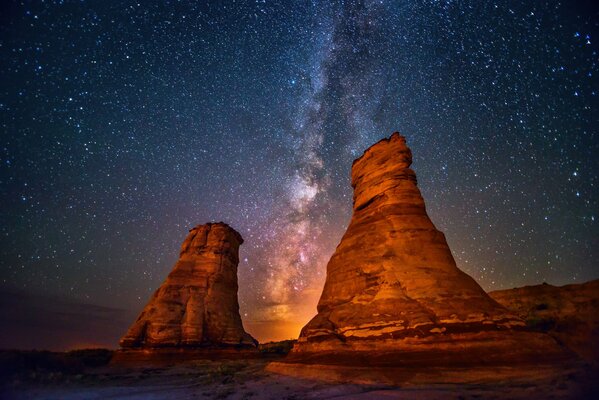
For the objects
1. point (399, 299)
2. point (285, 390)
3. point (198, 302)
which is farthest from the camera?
point (198, 302)

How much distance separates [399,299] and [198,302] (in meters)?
23.3

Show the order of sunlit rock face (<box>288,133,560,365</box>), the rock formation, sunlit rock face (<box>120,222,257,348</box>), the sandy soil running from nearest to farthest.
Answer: the sandy soil, sunlit rock face (<box>288,133,560,365</box>), the rock formation, sunlit rock face (<box>120,222,257,348</box>)

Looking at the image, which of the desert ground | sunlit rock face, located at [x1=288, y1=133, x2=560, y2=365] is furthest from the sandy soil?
sunlit rock face, located at [x1=288, y1=133, x2=560, y2=365]

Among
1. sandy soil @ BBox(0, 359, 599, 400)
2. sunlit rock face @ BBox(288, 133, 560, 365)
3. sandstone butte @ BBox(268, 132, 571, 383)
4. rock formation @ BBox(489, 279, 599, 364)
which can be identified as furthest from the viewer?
rock formation @ BBox(489, 279, 599, 364)

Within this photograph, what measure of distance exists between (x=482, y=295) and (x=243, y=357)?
80.4ft

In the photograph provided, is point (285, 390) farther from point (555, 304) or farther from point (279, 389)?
point (555, 304)

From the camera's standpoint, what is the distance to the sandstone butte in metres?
10.7

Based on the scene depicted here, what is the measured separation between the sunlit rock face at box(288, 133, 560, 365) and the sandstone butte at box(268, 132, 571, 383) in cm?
4

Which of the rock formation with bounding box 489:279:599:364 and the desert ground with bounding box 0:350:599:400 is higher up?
the rock formation with bounding box 489:279:599:364

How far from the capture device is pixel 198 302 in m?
28.6

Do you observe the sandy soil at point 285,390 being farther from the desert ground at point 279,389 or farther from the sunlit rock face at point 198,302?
the sunlit rock face at point 198,302

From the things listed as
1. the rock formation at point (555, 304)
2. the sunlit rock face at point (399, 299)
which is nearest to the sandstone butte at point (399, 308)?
the sunlit rock face at point (399, 299)

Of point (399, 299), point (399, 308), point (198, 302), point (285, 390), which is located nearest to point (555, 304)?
point (399, 299)

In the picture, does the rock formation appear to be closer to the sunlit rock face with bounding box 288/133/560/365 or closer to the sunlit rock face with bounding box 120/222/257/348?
the sunlit rock face with bounding box 288/133/560/365
